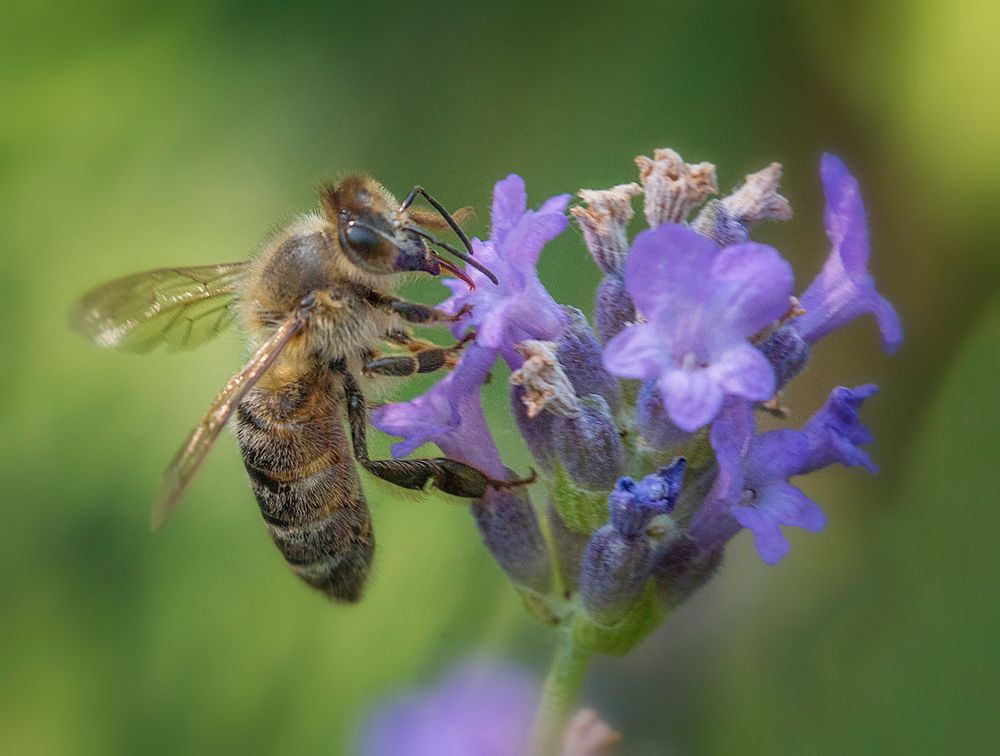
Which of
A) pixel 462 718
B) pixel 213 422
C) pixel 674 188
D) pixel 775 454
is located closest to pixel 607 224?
pixel 674 188

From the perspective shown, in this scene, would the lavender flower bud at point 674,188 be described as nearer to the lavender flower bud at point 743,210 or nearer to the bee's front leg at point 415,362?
the lavender flower bud at point 743,210

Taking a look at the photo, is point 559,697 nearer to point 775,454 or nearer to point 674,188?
point 775,454

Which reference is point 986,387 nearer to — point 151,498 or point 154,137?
point 151,498

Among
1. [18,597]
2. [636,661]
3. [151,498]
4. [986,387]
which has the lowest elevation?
[18,597]

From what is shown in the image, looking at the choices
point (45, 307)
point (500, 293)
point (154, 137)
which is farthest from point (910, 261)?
point (45, 307)

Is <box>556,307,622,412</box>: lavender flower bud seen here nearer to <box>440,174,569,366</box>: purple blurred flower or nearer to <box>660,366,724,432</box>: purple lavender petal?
<box>440,174,569,366</box>: purple blurred flower

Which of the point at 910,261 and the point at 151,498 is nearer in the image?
the point at 151,498

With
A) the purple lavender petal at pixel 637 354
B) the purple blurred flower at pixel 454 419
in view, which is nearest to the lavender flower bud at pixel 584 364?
the purple blurred flower at pixel 454 419
